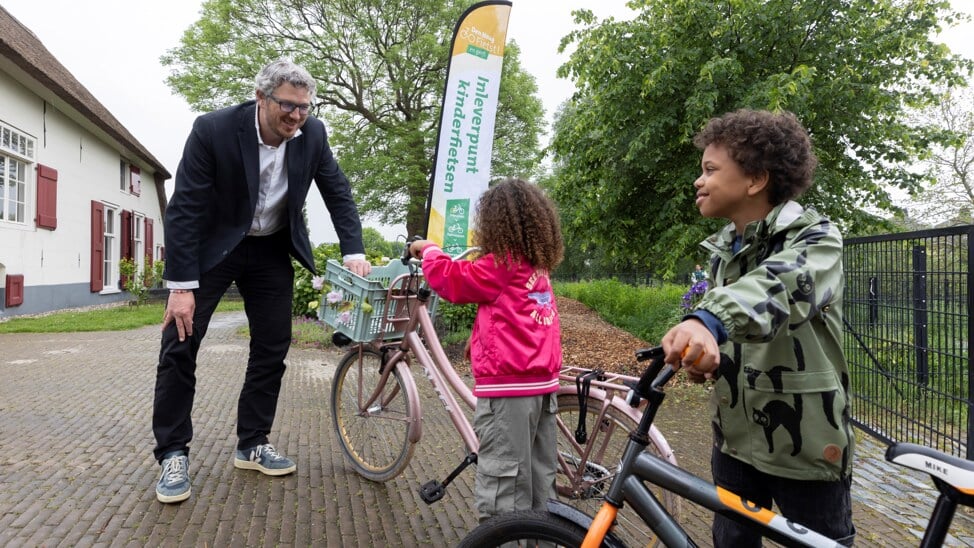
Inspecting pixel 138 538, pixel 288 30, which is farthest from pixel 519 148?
pixel 138 538

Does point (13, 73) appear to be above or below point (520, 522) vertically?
above

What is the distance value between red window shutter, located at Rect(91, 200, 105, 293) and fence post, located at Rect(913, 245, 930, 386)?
55.2 ft

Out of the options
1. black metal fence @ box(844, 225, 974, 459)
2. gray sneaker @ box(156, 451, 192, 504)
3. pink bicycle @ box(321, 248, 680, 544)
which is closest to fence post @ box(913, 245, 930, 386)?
black metal fence @ box(844, 225, 974, 459)

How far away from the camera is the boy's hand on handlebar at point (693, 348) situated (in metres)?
1.15

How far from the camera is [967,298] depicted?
358 cm

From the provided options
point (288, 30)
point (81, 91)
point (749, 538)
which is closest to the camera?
point (749, 538)

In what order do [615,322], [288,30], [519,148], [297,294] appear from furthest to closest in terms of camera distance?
[519,148], [288,30], [615,322], [297,294]

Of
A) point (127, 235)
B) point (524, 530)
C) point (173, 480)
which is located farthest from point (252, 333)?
point (127, 235)

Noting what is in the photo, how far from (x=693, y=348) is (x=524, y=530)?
67 centimetres

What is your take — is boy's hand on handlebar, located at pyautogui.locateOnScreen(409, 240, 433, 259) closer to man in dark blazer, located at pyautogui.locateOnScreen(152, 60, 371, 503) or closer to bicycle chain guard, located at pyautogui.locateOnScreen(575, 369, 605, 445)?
man in dark blazer, located at pyautogui.locateOnScreen(152, 60, 371, 503)

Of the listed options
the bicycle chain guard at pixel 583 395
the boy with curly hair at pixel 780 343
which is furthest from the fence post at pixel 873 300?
the boy with curly hair at pixel 780 343

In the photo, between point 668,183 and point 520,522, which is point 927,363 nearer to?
point 520,522

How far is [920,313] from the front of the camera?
402 centimetres

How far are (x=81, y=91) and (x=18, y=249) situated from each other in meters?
7.49
